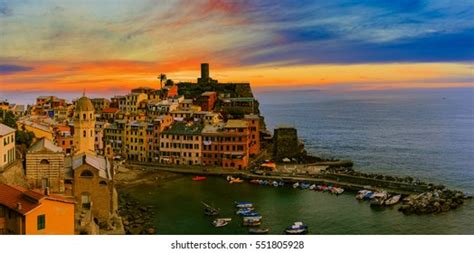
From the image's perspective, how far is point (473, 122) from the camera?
24609 millimetres

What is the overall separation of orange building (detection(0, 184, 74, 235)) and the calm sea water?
3.06m

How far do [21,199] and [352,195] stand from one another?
926 cm

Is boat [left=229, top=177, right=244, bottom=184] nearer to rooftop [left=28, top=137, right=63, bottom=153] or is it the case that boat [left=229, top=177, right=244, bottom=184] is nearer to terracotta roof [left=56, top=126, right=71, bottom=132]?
terracotta roof [left=56, top=126, right=71, bottom=132]

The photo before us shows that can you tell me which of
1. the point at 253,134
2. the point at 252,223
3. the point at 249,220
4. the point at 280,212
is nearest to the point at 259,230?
the point at 252,223

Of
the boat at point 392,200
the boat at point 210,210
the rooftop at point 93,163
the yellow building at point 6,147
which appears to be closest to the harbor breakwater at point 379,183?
the boat at point 392,200

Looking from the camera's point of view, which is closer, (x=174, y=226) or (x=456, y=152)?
(x=174, y=226)

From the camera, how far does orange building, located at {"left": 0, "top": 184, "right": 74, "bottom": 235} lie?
7379 mm

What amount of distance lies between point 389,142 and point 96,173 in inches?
664

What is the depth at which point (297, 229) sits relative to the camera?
10.5 metres

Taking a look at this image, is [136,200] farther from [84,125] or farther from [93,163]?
[93,163]

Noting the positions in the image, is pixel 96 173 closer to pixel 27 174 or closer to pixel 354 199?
pixel 27 174

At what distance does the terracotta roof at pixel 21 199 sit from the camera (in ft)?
24.3

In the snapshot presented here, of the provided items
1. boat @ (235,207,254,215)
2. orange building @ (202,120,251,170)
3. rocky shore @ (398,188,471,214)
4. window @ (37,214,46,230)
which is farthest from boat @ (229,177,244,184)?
window @ (37,214,46,230)

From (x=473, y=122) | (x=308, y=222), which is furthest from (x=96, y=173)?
(x=473, y=122)
